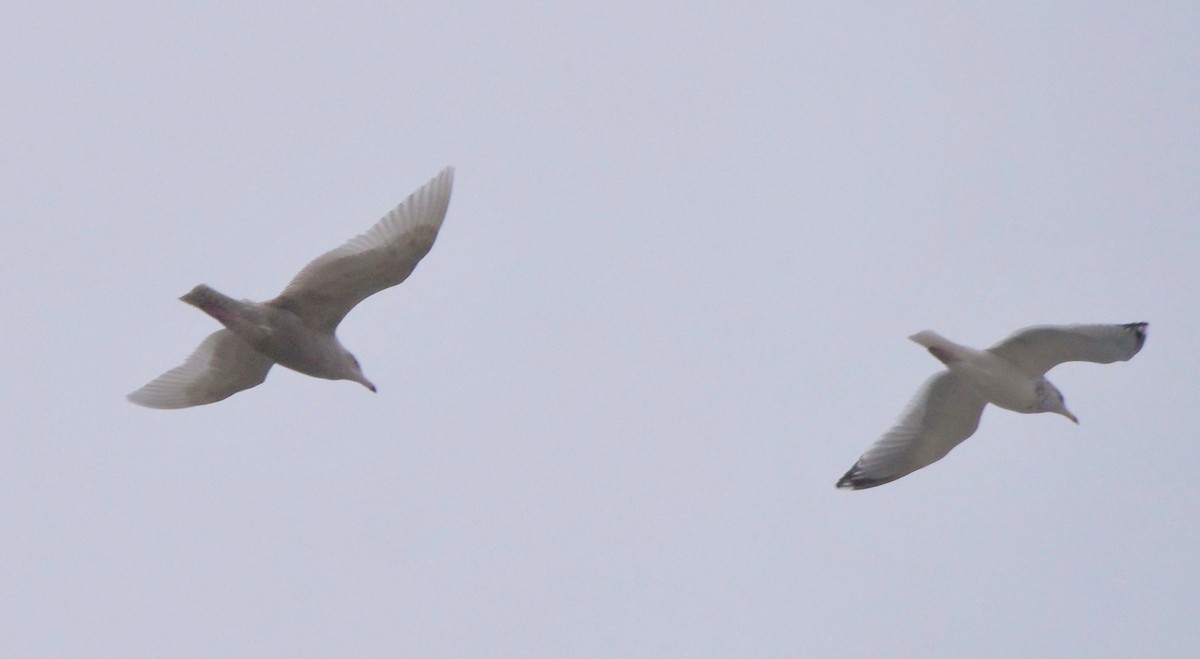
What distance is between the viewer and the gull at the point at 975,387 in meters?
13.1

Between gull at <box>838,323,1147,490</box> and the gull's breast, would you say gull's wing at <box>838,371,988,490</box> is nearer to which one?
gull at <box>838,323,1147,490</box>

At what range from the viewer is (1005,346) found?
13.3 metres

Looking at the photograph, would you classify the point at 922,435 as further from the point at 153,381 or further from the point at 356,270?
the point at 153,381

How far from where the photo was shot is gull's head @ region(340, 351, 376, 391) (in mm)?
13156

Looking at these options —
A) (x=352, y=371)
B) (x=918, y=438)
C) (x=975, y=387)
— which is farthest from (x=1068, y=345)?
(x=352, y=371)

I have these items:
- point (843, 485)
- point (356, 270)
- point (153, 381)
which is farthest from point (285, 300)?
point (843, 485)

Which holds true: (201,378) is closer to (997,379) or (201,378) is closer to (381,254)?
(381,254)

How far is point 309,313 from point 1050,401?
6402 mm

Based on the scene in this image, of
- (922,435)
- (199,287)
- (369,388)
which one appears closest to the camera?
(199,287)

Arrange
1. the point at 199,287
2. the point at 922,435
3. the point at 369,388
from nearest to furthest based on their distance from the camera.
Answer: the point at 199,287 → the point at 369,388 → the point at 922,435

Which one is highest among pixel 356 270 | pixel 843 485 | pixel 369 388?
pixel 356 270

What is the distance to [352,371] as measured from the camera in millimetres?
13188

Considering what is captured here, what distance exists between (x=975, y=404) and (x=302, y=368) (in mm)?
5846

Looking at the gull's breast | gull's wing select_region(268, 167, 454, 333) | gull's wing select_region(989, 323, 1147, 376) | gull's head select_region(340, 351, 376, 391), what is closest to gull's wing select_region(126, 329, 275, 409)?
gull's head select_region(340, 351, 376, 391)
